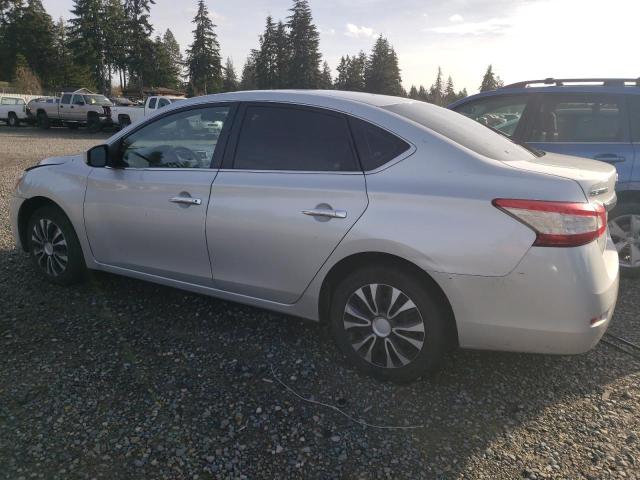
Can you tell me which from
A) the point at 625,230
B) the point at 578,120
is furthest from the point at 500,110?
the point at 625,230

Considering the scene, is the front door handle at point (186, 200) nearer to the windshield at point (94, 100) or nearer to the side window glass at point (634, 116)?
the side window glass at point (634, 116)

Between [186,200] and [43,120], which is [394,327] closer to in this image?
[186,200]

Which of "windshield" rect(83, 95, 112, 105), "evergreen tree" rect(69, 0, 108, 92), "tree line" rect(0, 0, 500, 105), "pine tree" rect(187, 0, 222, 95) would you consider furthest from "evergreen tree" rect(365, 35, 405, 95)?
"windshield" rect(83, 95, 112, 105)

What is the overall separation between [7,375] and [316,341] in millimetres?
1911

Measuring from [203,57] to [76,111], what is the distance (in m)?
48.0

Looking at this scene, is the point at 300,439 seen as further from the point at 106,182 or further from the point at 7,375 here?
the point at 106,182

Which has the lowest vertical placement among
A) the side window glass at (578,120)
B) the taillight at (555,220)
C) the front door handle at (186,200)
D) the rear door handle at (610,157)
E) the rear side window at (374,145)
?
the front door handle at (186,200)

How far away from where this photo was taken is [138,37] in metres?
66.2

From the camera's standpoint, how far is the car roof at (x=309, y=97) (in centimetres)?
329

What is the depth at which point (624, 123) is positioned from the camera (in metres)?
4.71

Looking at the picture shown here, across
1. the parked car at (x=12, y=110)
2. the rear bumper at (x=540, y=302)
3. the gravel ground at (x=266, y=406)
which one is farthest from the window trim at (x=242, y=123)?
the parked car at (x=12, y=110)

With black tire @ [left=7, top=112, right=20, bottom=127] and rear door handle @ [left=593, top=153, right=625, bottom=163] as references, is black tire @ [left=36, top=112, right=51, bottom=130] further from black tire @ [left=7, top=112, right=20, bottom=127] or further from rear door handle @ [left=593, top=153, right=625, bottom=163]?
rear door handle @ [left=593, top=153, right=625, bottom=163]

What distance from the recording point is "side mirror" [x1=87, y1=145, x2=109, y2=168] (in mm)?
3964


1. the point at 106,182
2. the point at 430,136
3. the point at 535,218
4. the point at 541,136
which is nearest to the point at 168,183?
the point at 106,182
